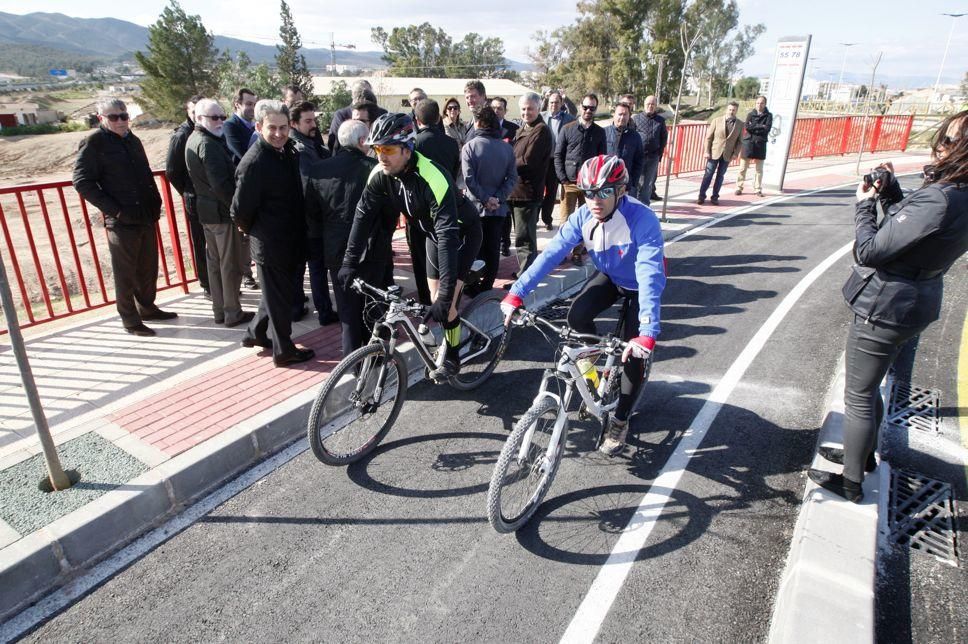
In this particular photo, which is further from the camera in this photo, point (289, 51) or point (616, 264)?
point (289, 51)

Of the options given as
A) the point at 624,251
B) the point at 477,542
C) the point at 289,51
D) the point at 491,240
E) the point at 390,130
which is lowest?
the point at 477,542

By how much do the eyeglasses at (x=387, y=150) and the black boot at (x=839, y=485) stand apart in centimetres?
342

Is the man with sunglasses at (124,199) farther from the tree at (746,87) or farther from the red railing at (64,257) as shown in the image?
the tree at (746,87)

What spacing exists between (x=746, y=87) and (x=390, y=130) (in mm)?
88761

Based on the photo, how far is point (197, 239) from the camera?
21.5 feet

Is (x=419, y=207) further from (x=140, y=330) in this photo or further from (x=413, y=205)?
(x=140, y=330)

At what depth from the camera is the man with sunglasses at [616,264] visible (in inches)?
141

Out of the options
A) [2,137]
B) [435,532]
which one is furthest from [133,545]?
[2,137]

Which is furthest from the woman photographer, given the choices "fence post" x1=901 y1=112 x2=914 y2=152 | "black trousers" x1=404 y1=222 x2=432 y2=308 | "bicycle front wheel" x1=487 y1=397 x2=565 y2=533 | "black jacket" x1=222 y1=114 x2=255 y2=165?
"fence post" x1=901 y1=112 x2=914 y2=152

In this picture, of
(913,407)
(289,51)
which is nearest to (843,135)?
(913,407)

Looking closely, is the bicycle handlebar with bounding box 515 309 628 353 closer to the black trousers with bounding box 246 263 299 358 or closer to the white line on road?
the white line on road

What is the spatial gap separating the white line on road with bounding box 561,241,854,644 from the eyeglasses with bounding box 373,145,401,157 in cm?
284

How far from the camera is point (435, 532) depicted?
3.47 meters

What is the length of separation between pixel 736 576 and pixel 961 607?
1.02 m
